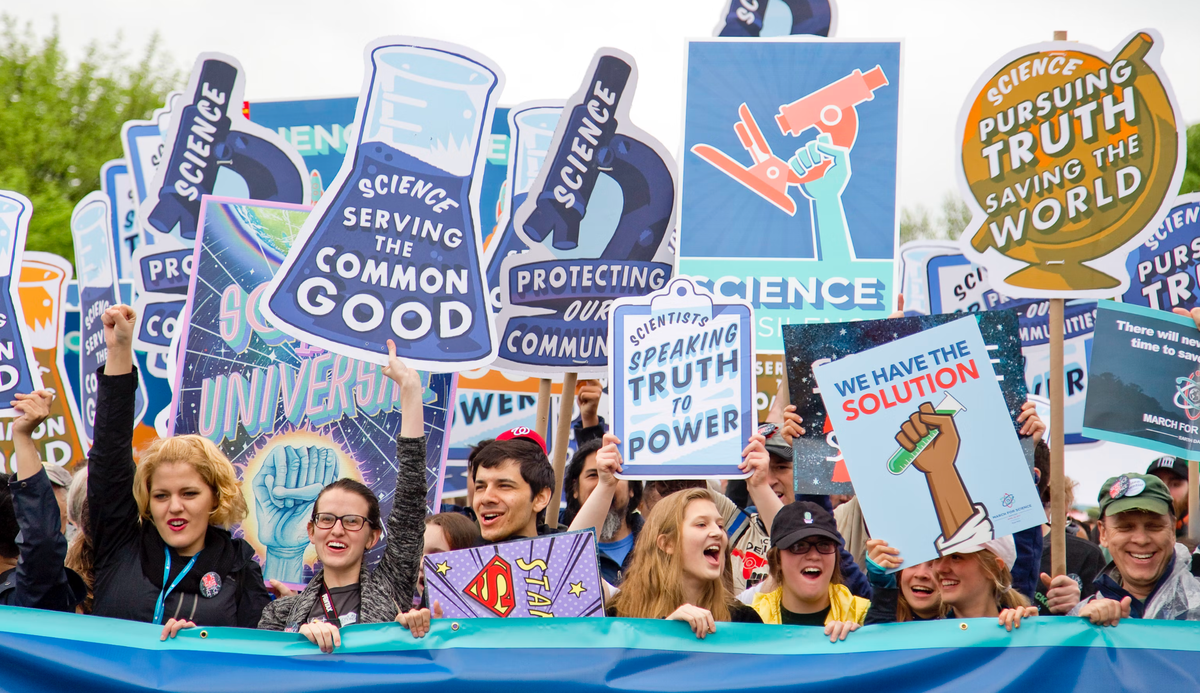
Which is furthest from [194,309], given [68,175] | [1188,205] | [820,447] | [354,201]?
[68,175]

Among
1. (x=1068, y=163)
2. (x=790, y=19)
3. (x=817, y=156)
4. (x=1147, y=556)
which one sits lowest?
(x=1147, y=556)

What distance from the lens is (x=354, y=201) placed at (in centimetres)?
454

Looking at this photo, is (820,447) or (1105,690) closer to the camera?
(1105,690)

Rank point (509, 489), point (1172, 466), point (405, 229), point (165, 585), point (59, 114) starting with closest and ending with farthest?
point (165, 585), point (509, 489), point (405, 229), point (1172, 466), point (59, 114)

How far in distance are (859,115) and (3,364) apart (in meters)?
4.23

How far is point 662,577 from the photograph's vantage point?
11.7 feet

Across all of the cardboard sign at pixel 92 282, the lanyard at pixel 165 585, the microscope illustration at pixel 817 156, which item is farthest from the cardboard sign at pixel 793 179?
the cardboard sign at pixel 92 282

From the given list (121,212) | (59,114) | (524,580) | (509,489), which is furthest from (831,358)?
(59,114)

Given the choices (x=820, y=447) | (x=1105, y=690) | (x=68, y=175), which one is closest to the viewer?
(x=1105, y=690)

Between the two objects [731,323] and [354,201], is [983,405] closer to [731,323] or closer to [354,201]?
[731,323]

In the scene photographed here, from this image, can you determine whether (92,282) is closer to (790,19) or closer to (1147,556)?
(790,19)

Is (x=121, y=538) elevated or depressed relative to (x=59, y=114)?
depressed

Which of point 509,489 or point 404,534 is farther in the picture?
point 509,489

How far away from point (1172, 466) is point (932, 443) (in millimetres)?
2596
